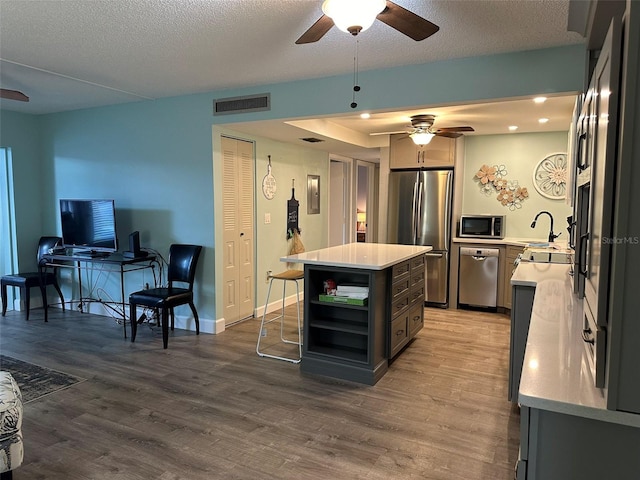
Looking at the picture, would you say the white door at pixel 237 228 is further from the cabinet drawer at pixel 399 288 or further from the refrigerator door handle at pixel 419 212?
the refrigerator door handle at pixel 419 212

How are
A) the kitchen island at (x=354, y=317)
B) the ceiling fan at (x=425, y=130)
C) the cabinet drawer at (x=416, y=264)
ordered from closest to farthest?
the kitchen island at (x=354, y=317) < the cabinet drawer at (x=416, y=264) < the ceiling fan at (x=425, y=130)

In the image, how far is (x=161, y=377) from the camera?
11.3ft

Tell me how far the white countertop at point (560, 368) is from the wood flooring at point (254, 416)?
908 mm

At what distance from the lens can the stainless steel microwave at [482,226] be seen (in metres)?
5.64

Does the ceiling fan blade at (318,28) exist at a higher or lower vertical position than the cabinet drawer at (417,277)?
higher

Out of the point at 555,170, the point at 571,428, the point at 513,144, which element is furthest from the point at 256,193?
the point at 571,428

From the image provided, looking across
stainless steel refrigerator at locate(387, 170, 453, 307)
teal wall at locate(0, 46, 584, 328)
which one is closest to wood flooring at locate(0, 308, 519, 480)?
teal wall at locate(0, 46, 584, 328)

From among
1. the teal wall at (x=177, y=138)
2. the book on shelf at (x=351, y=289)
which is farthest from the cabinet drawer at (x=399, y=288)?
the teal wall at (x=177, y=138)

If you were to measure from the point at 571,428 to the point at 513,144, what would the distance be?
5335 mm

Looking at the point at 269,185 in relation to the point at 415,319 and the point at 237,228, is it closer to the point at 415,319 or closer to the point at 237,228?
the point at 237,228

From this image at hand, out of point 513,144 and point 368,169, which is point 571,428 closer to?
point 513,144

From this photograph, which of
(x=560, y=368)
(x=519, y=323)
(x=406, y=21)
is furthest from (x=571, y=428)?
(x=406, y=21)

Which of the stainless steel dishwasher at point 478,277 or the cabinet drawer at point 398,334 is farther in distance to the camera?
the stainless steel dishwasher at point 478,277

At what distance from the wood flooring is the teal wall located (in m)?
1.28
